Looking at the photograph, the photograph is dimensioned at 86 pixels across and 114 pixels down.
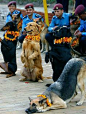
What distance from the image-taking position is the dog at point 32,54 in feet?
31.9

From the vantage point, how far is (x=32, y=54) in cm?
988

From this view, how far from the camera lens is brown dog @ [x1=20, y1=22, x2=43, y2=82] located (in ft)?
31.9

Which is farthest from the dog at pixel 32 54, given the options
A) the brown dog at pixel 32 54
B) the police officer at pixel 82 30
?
the police officer at pixel 82 30

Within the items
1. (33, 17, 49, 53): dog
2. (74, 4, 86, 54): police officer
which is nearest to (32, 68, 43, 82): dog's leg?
(74, 4, 86, 54): police officer

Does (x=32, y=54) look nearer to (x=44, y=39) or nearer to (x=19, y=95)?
(x=19, y=95)

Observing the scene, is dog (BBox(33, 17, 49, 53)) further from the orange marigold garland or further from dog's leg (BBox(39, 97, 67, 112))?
dog's leg (BBox(39, 97, 67, 112))

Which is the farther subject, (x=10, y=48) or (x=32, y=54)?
(x=10, y=48)

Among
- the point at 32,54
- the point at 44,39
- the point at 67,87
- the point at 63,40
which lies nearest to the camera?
the point at 67,87

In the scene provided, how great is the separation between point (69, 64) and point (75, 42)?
136 cm

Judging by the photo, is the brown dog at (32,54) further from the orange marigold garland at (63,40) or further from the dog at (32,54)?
the orange marigold garland at (63,40)

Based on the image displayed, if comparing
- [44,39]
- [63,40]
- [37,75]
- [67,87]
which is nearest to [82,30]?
[63,40]

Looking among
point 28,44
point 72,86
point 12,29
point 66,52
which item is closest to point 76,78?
point 72,86

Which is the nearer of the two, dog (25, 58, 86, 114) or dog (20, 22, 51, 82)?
dog (25, 58, 86, 114)

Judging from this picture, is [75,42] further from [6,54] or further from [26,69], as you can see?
[6,54]
